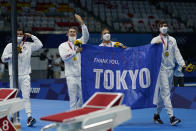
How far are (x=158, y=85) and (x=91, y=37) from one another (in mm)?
13216

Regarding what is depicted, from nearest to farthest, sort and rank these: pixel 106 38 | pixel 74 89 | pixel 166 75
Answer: pixel 74 89, pixel 106 38, pixel 166 75

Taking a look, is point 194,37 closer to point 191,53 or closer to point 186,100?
point 191,53

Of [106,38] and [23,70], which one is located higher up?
[106,38]

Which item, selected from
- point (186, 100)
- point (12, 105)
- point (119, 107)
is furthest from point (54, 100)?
point (119, 107)

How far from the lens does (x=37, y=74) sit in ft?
71.6

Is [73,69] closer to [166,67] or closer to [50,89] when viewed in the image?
[166,67]

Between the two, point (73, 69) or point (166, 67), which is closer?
point (73, 69)

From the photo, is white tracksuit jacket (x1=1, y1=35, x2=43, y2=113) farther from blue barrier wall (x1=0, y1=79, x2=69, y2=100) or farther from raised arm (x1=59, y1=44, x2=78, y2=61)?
blue barrier wall (x1=0, y1=79, x2=69, y2=100)

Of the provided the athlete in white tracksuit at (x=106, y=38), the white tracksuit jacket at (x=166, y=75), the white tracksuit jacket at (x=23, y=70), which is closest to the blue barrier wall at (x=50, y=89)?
the white tracksuit jacket at (x=23, y=70)

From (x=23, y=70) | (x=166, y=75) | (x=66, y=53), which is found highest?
(x=66, y=53)

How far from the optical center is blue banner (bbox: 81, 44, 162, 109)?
7.97 m

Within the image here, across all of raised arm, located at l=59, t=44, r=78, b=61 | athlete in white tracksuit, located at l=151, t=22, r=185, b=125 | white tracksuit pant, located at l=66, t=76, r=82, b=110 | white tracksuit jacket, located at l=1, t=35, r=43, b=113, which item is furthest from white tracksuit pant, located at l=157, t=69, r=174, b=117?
white tracksuit jacket, located at l=1, t=35, r=43, b=113

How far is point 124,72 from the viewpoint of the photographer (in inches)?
323

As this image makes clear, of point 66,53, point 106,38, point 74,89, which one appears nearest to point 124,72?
point 106,38
